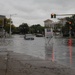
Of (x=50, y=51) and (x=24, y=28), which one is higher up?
(x=24, y=28)

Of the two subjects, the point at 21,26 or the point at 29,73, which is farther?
the point at 21,26

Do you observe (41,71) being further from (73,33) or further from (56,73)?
(73,33)

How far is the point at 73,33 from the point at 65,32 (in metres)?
7.03

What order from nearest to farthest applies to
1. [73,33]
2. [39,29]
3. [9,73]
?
[9,73]
[73,33]
[39,29]

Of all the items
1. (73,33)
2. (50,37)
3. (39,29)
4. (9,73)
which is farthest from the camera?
(39,29)

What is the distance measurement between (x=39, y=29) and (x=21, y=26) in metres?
13.0

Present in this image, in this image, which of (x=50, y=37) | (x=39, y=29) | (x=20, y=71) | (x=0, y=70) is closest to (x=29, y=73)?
(x=20, y=71)

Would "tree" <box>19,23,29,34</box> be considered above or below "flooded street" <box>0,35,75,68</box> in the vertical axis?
above

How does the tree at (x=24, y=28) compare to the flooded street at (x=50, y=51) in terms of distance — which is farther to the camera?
the tree at (x=24, y=28)

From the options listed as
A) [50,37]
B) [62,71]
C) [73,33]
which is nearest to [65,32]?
[73,33]

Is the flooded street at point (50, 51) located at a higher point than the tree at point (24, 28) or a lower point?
lower

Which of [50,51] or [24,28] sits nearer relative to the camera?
[50,51]

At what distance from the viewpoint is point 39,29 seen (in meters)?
180

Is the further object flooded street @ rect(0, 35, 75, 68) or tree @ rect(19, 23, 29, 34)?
tree @ rect(19, 23, 29, 34)
